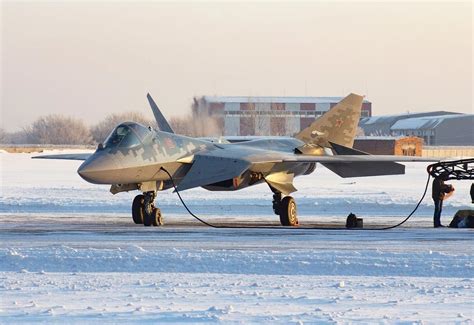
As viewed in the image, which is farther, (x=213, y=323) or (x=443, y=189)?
(x=443, y=189)

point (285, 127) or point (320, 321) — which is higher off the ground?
point (285, 127)

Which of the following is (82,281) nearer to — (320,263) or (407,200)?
(320,263)

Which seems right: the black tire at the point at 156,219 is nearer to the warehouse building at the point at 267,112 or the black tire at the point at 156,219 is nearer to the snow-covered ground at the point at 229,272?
the snow-covered ground at the point at 229,272

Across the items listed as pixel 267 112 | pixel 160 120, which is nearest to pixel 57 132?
pixel 267 112

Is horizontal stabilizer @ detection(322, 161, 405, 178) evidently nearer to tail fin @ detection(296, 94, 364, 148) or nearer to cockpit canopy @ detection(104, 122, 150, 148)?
tail fin @ detection(296, 94, 364, 148)

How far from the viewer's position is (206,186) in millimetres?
23797

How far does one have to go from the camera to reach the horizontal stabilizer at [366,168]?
25.1m

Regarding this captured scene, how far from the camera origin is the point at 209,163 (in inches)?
922

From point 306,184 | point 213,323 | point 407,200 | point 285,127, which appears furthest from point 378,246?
point 285,127

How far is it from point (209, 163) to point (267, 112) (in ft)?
309

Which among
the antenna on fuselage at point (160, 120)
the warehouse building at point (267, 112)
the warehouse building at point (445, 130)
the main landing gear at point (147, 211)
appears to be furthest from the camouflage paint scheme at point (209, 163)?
the warehouse building at point (445, 130)

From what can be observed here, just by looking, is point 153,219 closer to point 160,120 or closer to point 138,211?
point 138,211

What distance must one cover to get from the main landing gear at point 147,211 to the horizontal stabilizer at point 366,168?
4673mm

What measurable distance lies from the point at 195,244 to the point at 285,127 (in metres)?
98.4
